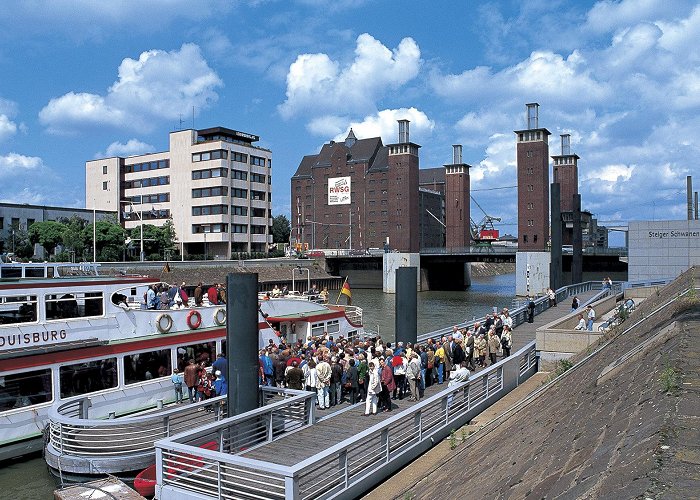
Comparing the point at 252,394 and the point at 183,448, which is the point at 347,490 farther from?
the point at 252,394

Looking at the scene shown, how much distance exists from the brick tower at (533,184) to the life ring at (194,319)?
262 feet

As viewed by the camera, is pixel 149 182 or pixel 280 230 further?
pixel 280 230

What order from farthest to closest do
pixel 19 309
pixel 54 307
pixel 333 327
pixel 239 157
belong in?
pixel 239 157 → pixel 333 327 → pixel 54 307 → pixel 19 309

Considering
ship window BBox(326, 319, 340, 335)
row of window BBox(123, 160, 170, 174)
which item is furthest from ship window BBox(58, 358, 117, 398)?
row of window BBox(123, 160, 170, 174)

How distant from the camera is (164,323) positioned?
2014 cm

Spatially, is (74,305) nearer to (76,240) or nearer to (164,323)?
(164,323)

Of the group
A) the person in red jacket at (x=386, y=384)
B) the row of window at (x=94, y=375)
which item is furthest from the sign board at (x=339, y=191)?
the person in red jacket at (x=386, y=384)

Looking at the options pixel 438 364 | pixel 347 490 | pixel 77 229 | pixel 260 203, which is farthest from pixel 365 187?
pixel 347 490

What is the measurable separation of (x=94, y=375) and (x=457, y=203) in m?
107

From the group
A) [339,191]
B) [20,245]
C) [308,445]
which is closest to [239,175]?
[20,245]

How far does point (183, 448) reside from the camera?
10.6m

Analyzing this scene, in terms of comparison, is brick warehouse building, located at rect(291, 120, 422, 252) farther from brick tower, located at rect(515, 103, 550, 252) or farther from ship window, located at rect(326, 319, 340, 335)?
ship window, located at rect(326, 319, 340, 335)

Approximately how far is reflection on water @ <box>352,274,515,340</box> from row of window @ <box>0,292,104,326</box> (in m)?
24.6

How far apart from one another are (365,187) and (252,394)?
369 ft
